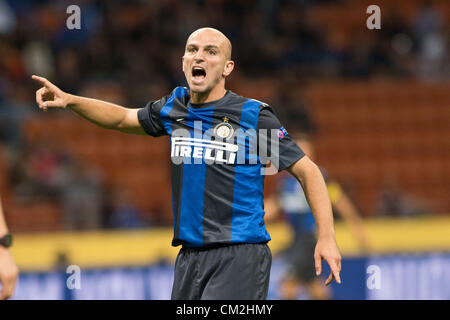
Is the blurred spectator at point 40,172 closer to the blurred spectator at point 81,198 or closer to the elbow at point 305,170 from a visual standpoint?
the blurred spectator at point 81,198

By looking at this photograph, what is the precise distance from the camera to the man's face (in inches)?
167

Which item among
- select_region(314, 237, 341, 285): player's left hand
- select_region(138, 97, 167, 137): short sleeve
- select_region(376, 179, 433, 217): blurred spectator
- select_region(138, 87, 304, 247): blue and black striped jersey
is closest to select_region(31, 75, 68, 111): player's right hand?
select_region(138, 97, 167, 137): short sleeve

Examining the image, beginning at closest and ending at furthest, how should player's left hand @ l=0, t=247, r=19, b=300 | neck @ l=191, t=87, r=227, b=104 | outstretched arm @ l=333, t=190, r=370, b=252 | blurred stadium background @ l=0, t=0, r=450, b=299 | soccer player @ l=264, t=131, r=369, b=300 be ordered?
player's left hand @ l=0, t=247, r=19, b=300 → neck @ l=191, t=87, r=227, b=104 → soccer player @ l=264, t=131, r=369, b=300 → outstretched arm @ l=333, t=190, r=370, b=252 → blurred stadium background @ l=0, t=0, r=450, b=299

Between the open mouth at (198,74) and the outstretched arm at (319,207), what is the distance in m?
0.68

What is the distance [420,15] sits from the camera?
1502 centimetres

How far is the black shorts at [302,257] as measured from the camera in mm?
8156

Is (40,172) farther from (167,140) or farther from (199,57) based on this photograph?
(199,57)

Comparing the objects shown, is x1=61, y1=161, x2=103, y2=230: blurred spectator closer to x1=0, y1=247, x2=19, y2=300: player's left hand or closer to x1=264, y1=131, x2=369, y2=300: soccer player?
x1=264, y1=131, x2=369, y2=300: soccer player

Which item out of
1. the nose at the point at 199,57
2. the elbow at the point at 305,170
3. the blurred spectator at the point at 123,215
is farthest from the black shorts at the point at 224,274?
the blurred spectator at the point at 123,215

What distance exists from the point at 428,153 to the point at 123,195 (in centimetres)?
546

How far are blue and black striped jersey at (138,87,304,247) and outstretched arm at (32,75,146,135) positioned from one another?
0.36m

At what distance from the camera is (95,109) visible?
4.40 meters

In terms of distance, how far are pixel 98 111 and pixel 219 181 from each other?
81 centimetres

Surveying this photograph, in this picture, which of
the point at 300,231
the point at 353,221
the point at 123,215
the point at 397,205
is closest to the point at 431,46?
the point at 397,205
